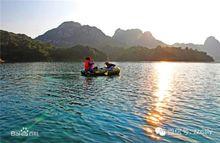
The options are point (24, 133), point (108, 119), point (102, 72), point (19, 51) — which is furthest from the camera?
point (19, 51)

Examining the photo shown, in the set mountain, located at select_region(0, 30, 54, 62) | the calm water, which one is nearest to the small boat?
the calm water

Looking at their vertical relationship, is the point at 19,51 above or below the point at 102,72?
above

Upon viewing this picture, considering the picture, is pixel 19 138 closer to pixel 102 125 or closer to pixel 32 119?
pixel 32 119

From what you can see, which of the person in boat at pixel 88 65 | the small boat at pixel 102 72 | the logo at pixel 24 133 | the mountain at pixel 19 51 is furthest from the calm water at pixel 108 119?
the mountain at pixel 19 51

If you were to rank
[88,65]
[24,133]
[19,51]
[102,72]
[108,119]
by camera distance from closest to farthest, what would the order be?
1. [24,133]
2. [108,119]
3. [88,65]
4. [102,72]
5. [19,51]

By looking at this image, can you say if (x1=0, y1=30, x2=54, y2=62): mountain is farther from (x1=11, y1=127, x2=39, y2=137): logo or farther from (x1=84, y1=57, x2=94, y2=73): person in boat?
(x1=11, y1=127, x2=39, y2=137): logo

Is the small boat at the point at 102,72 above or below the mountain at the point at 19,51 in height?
below

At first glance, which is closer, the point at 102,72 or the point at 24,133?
Answer: the point at 24,133

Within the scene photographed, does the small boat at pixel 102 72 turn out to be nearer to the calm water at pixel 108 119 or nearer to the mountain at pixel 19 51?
the calm water at pixel 108 119

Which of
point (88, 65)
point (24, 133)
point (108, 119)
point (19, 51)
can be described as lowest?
point (24, 133)

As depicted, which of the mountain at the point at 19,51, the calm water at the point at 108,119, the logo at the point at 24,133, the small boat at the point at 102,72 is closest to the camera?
the calm water at the point at 108,119

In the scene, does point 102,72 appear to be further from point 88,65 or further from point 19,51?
point 19,51

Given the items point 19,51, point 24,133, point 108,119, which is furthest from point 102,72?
point 19,51

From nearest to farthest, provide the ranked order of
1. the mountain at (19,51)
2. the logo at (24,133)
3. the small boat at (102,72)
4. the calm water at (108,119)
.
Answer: the calm water at (108,119), the logo at (24,133), the small boat at (102,72), the mountain at (19,51)
